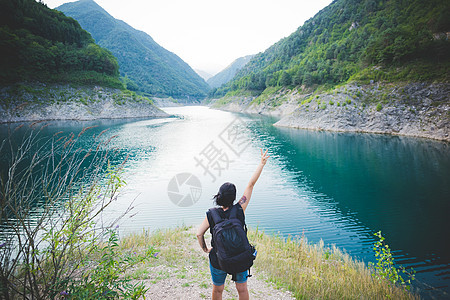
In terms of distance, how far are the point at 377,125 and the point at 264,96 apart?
6388 cm

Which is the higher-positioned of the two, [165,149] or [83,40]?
[83,40]

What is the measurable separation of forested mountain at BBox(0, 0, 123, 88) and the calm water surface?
191 ft

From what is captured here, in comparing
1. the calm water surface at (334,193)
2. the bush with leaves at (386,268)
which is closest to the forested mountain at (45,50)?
the calm water surface at (334,193)

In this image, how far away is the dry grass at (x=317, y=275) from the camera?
6.52 metres

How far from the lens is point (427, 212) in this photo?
44.6 feet

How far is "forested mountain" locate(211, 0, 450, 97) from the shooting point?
41406 millimetres

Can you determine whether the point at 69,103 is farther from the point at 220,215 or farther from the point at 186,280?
the point at 220,215

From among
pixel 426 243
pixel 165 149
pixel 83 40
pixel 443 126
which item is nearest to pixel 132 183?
pixel 165 149

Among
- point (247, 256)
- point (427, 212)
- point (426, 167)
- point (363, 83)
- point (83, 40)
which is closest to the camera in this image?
point (247, 256)

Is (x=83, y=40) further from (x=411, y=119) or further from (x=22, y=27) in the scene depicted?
(x=411, y=119)

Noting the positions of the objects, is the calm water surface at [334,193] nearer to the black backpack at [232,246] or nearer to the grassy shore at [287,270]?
the grassy shore at [287,270]

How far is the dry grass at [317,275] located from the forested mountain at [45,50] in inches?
3079

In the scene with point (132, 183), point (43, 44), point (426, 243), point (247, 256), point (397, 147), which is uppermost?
point (43, 44)

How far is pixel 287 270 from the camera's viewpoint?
7.70m
